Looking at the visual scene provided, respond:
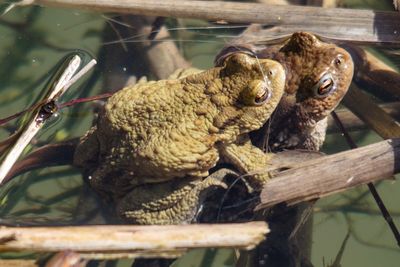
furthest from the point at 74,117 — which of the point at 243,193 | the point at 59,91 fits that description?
the point at 243,193

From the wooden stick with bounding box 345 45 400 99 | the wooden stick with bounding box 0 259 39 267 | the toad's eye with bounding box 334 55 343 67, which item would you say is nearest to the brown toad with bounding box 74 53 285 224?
the toad's eye with bounding box 334 55 343 67

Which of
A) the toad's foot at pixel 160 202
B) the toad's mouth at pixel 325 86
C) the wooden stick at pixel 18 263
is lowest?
the toad's foot at pixel 160 202

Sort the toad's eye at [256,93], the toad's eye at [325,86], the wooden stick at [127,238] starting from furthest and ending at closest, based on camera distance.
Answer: the toad's eye at [325,86] < the toad's eye at [256,93] < the wooden stick at [127,238]

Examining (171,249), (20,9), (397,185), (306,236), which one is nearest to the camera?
(171,249)

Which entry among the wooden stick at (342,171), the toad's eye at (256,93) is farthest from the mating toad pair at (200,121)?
the wooden stick at (342,171)

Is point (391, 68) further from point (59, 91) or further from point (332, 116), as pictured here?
point (59, 91)

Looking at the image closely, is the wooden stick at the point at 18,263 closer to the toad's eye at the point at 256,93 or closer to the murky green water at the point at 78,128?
the murky green water at the point at 78,128

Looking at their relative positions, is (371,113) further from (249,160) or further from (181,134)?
(181,134)
